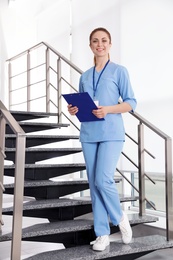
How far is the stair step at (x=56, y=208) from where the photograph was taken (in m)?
2.79

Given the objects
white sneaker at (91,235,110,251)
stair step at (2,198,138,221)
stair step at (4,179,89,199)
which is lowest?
white sneaker at (91,235,110,251)

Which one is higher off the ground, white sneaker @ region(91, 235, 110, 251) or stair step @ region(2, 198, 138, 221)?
stair step @ region(2, 198, 138, 221)

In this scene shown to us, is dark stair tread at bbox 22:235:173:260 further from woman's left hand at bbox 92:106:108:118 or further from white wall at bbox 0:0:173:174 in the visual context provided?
white wall at bbox 0:0:173:174

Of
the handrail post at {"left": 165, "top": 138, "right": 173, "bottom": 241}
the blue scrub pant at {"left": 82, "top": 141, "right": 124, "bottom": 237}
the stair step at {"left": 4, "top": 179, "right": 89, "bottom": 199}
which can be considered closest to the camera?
the blue scrub pant at {"left": 82, "top": 141, "right": 124, "bottom": 237}

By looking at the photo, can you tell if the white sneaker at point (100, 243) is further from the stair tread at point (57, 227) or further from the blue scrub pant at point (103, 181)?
the stair tread at point (57, 227)

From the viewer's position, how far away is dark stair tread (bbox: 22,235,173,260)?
2.39 metres

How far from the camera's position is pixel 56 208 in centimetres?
294

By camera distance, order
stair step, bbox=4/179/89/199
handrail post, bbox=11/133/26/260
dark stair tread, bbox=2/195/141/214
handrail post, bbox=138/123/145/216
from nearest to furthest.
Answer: handrail post, bbox=11/133/26/260
dark stair tread, bbox=2/195/141/214
stair step, bbox=4/179/89/199
handrail post, bbox=138/123/145/216

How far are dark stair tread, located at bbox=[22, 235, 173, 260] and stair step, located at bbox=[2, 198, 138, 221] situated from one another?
1.17ft

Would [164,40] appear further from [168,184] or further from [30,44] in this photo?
[30,44]

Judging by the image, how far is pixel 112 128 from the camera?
2.50m

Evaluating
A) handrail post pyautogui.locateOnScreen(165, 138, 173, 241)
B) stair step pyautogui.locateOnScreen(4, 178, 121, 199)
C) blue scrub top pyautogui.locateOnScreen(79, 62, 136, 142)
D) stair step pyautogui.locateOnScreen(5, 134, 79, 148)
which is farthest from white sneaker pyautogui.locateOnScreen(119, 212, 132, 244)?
stair step pyautogui.locateOnScreen(5, 134, 79, 148)

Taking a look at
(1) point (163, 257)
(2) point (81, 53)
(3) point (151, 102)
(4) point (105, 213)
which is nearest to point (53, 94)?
(2) point (81, 53)

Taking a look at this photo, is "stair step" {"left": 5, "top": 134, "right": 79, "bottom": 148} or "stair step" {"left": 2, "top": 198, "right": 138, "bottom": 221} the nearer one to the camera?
"stair step" {"left": 2, "top": 198, "right": 138, "bottom": 221}
